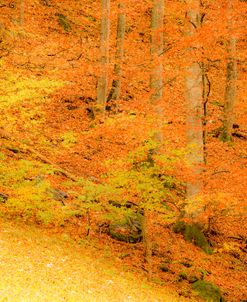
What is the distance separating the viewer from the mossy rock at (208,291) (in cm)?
1041

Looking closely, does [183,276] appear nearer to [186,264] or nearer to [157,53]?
[186,264]

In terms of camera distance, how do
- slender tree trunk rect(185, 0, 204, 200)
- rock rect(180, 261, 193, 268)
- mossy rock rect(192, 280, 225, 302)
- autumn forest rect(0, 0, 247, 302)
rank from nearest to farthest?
autumn forest rect(0, 0, 247, 302) < mossy rock rect(192, 280, 225, 302) < rock rect(180, 261, 193, 268) < slender tree trunk rect(185, 0, 204, 200)

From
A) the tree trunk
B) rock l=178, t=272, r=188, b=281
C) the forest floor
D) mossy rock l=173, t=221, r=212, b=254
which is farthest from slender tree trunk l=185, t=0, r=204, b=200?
the forest floor

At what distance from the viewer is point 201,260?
12.4 metres

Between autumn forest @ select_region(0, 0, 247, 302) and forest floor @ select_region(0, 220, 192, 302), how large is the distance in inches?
1.3

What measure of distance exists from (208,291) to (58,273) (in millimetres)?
4116

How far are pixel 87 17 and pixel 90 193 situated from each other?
19.3m

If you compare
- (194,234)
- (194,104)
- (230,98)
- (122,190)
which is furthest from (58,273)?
(230,98)

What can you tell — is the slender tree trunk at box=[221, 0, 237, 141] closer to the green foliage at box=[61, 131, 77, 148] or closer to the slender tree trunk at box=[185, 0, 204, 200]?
the slender tree trunk at box=[185, 0, 204, 200]

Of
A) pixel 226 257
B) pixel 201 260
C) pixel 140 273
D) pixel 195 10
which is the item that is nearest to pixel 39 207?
pixel 140 273

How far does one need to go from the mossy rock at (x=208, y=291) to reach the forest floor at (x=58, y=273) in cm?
88

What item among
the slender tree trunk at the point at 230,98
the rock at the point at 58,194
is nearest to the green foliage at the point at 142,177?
the rock at the point at 58,194

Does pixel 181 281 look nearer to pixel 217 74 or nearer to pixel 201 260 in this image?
pixel 201 260

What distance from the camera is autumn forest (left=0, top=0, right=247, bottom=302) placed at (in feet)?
31.2
